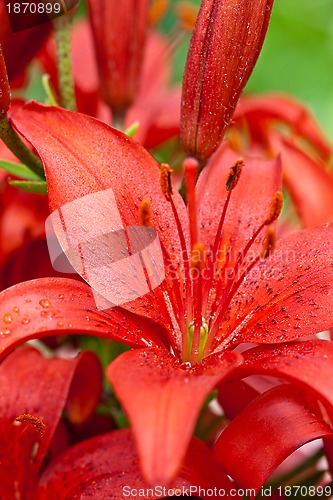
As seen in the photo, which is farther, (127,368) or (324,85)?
(324,85)

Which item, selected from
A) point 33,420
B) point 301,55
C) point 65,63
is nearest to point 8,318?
point 33,420

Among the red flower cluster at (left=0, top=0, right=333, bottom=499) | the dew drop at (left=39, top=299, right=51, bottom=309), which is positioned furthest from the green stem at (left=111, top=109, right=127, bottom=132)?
the dew drop at (left=39, top=299, right=51, bottom=309)

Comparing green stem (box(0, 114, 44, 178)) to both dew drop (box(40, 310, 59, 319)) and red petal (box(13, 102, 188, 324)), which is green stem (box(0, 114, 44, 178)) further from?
dew drop (box(40, 310, 59, 319))

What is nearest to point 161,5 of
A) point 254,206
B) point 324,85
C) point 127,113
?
point 127,113

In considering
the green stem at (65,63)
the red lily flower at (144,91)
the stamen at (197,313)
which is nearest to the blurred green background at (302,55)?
the red lily flower at (144,91)

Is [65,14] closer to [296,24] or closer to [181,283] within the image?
[181,283]

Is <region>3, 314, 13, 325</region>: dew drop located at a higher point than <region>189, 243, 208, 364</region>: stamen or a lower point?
higher

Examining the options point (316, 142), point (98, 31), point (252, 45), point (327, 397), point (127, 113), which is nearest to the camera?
point (327, 397)

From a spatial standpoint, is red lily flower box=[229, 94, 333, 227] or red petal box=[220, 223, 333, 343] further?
red lily flower box=[229, 94, 333, 227]
